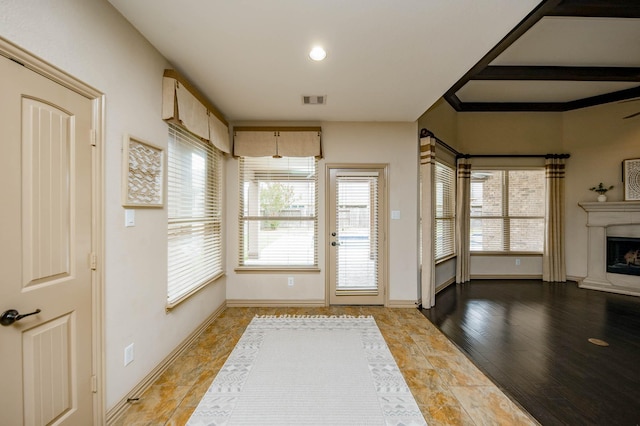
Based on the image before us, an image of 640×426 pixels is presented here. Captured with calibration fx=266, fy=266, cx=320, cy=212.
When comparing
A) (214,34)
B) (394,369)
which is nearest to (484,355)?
(394,369)

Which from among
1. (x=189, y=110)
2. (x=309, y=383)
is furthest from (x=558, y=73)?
(x=309, y=383)

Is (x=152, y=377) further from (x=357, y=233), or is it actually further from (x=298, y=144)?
(x=298, y=144)

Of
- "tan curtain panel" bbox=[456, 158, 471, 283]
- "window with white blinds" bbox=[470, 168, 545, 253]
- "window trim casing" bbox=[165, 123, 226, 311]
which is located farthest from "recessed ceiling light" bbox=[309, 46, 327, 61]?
"window with white blinds" bbox=[470, 168, 545, 253]

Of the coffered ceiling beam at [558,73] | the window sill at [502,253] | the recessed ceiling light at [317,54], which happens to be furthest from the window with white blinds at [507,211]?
the recessed ceiling light at [317,54]

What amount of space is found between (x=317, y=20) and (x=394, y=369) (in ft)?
9.19

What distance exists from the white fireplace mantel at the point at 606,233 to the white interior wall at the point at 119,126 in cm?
667

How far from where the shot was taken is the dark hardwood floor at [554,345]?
1.88 m

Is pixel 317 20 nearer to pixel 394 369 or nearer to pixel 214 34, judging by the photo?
pixel 214 34

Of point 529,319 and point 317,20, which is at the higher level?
point 317,20

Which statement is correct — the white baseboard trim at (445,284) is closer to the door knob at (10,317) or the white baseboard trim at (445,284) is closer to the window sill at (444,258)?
the window sill at (444,258)

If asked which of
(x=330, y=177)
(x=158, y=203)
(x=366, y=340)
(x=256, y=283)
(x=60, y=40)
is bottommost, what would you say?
(x=366, y=340)

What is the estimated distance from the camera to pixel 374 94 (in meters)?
2.99

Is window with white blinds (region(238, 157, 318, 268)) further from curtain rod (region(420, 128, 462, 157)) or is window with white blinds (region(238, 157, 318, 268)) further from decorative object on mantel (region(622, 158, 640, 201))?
decorative object on mantel (region(622, 158, 640, 201))

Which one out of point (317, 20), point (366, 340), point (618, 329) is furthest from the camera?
point (618, 329)
